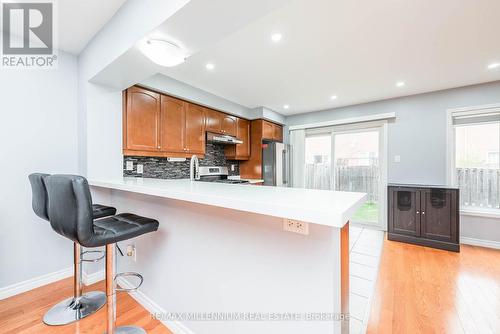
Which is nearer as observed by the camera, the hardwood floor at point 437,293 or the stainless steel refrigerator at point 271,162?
the hardwood floor at point 437,293

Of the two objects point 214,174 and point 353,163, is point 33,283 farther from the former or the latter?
point 353,163

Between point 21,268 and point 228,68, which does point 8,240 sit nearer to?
point 21,268

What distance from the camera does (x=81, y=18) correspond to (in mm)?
1684

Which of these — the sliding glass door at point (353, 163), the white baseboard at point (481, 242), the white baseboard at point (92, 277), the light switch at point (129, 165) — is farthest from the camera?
the sliding glass door at point (353, 163)

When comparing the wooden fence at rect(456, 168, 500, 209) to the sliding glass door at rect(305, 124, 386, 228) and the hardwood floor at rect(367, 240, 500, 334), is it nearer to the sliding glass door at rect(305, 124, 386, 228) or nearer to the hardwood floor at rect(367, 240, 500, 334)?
the hardwood floor at rect(367, 240, 500, 334)

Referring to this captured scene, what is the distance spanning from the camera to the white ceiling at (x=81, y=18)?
5.08 feet

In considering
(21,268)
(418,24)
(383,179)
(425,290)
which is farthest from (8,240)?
(383,179)

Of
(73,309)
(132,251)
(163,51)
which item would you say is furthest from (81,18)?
(73,309)

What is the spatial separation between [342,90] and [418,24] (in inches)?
59.8

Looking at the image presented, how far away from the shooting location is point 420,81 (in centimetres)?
299

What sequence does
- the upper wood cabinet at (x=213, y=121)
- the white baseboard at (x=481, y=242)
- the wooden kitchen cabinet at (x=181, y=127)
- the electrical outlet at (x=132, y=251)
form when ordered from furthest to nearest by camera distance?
the upper wood cabinet at (x=213, y=121) → the white baseboard at (x=481, y=242) → the wooden kitchen cabinet at (x=181, y=127) → the electrical outlet at (x=132, y=251)

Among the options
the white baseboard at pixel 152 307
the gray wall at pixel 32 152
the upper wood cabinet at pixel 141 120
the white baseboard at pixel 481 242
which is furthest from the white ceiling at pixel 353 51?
the white baseboard at pixel 481 242

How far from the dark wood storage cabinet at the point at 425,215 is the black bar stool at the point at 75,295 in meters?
3.83

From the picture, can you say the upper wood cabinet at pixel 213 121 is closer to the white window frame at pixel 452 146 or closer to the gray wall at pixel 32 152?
the gray wall at pixel 32 152
